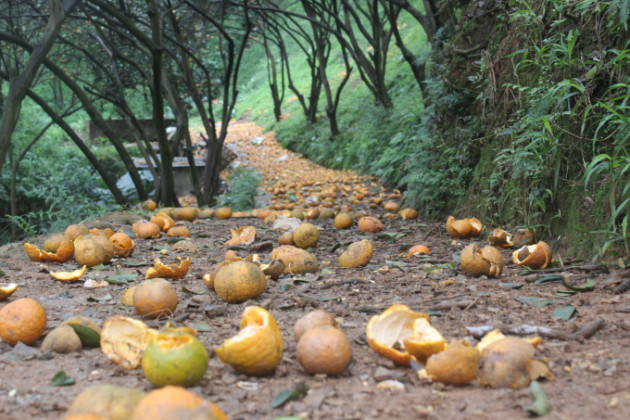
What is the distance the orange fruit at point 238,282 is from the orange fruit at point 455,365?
1274 millimetres

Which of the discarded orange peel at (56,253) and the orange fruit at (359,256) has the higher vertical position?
the discarded orange peel at (56,253)

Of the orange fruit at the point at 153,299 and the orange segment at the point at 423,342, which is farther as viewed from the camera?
the orange fruit at the point at 153,299

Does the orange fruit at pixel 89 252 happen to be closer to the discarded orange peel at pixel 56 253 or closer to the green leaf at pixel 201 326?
the discarded orange peel at pixel 56 253

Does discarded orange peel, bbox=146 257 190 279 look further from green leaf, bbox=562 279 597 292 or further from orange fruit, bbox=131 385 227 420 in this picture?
green leaf, bbox=562 279 597 292

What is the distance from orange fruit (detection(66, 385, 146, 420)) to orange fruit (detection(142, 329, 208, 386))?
0.20 m

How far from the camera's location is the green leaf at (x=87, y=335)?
7.04 ft

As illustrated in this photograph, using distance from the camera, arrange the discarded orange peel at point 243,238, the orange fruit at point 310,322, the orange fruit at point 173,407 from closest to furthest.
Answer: the orange fruit at point 173,407 < the orange fruit at point 310,322 < the discarded orange peel at point 243,238

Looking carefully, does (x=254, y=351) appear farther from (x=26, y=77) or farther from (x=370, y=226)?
(x=26, y=77)

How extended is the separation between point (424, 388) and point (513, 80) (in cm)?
336

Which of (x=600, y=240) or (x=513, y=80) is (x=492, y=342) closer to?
(x=600, y=240)

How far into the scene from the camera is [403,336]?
7.00ft

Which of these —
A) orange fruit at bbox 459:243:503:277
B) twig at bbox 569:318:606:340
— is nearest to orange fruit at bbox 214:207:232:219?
orange fruit at bbox 459:243:503:277

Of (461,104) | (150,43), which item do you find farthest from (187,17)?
(461,104)

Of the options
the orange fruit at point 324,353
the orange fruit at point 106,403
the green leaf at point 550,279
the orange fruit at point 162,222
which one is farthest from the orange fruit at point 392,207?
the orange fruit at point 106,403
